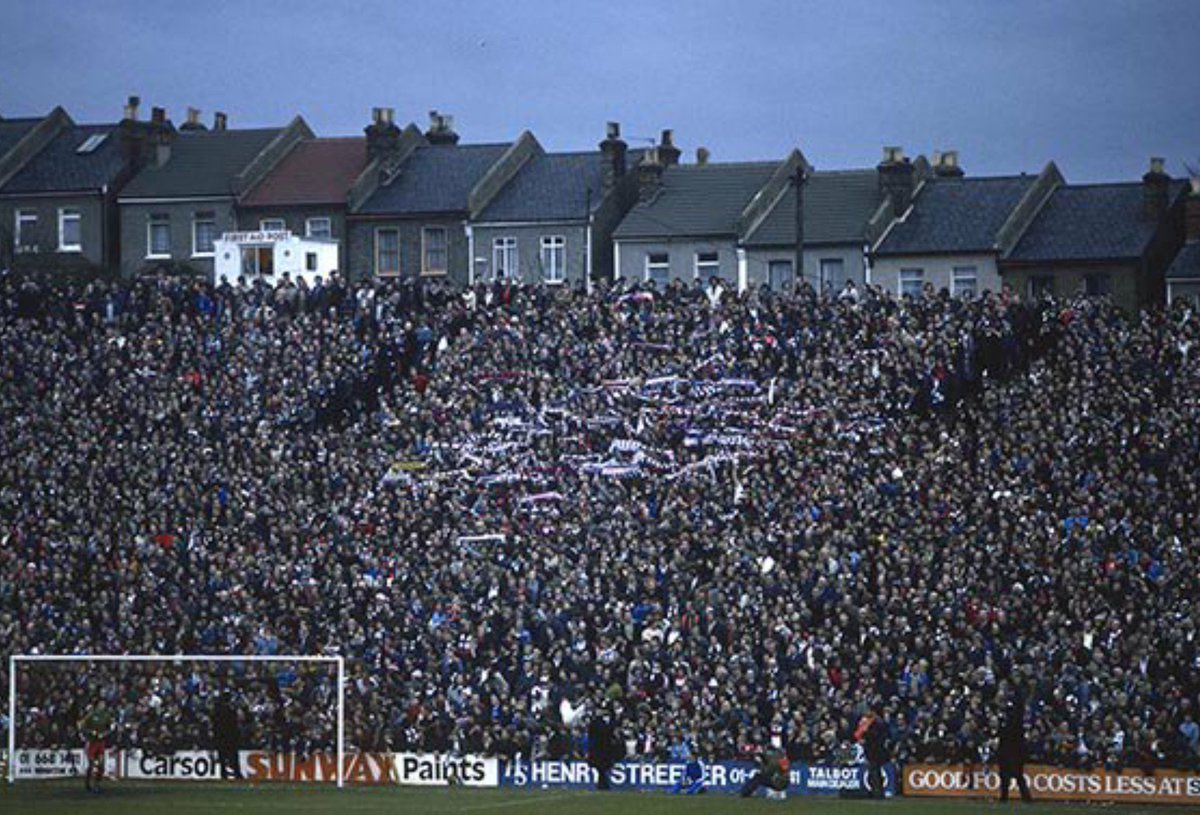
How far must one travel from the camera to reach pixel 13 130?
100500 millimetres

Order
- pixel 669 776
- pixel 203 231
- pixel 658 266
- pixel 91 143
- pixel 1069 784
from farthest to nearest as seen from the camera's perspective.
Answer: pixel 91 143, pixel 203 231, pixel 658 266, pixel 669 776, pixel 1069 784

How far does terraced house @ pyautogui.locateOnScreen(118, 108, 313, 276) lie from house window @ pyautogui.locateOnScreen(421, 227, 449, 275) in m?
8.11

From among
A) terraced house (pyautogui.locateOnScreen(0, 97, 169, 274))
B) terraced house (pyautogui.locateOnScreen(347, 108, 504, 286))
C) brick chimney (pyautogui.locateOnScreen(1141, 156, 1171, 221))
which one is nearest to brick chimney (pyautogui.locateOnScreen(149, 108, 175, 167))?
terraced house (pyautogui.locateOnScreen(0, 97, 169, 274))

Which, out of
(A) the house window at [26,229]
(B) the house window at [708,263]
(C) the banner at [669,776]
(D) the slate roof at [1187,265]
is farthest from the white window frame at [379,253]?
(C) the banner at [669,776]

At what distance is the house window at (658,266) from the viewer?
88.1m

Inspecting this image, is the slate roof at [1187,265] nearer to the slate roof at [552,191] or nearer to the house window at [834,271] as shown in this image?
the house window at [834,271]

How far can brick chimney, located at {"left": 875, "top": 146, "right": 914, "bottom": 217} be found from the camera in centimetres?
8600

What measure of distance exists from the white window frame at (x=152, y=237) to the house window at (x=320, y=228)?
19.6 ft

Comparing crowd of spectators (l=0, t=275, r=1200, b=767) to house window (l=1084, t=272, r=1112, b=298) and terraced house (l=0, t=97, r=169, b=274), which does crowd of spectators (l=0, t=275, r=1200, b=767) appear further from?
terraced house (l=0, t=97, r=169, b=274)

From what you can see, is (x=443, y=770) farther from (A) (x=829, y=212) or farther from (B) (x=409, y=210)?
(B) (x=409, y=210)

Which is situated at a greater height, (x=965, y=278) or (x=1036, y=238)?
(x=1036, y=238)

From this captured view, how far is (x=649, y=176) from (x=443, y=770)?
4182 centimetres

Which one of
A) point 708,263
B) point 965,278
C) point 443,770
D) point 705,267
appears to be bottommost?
point 443,770

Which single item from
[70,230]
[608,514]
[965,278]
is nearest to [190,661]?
[608,514]
